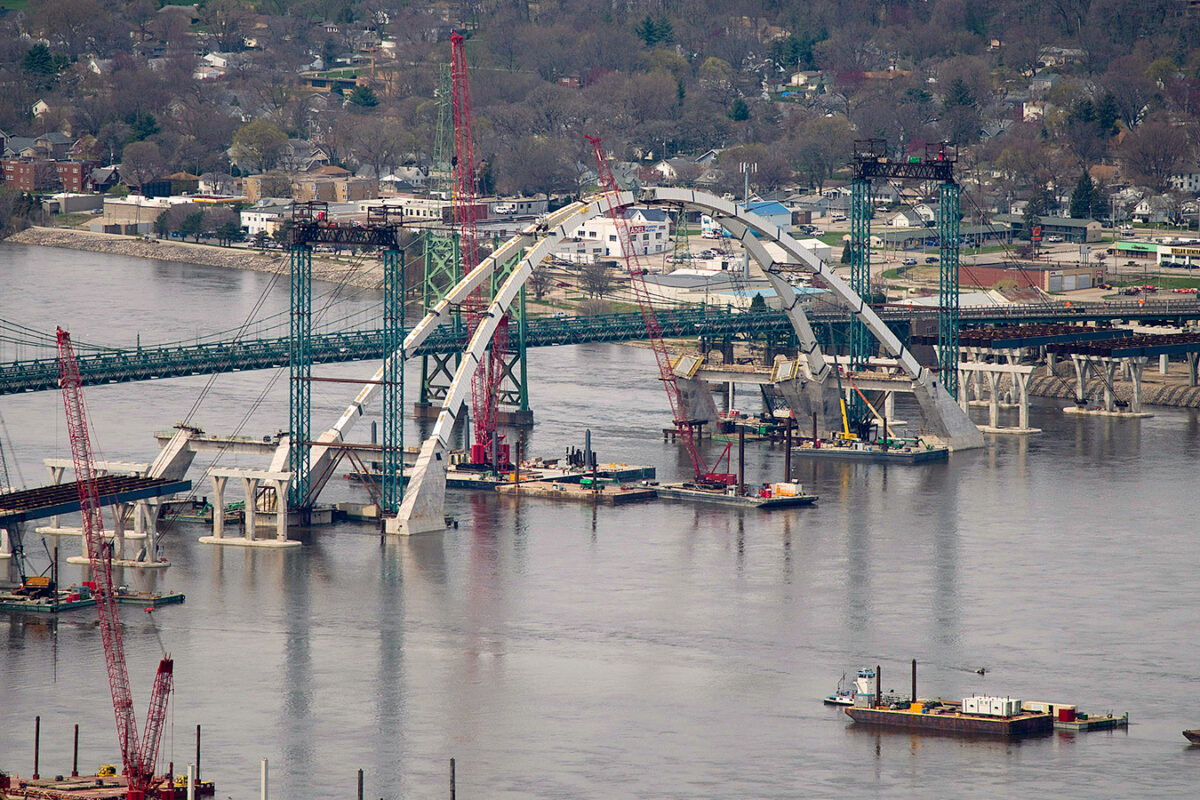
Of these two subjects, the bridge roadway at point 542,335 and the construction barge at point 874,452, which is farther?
the construction barge at point 874,452

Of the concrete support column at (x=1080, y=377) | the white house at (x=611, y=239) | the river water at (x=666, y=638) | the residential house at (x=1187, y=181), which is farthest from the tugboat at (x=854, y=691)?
the residential house at (x=1187, y=181)

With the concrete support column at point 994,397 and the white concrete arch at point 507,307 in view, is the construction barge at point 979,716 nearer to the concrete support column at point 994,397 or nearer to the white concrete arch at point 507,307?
the white concrete arch at point 507,307

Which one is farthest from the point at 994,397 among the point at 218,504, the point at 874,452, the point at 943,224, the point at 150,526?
the point at 150,526

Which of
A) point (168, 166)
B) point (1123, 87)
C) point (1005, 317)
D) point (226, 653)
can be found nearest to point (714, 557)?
point (226, 653)

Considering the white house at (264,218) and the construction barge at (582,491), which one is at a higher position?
the white house at (264,218)

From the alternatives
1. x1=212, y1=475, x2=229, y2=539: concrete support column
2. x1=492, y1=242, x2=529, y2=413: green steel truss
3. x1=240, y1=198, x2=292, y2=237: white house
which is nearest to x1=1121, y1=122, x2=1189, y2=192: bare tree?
x1=240, y1=198, x2=292, y2=237: white house

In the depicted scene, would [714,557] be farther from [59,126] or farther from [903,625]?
[59,126]
